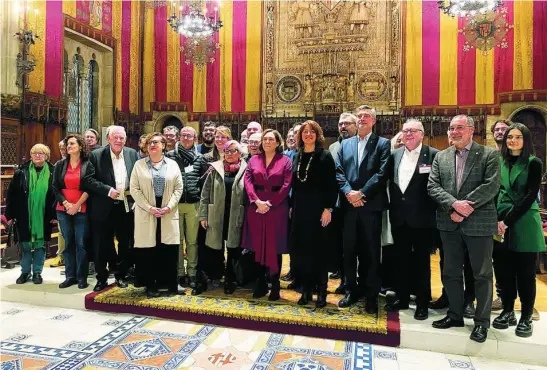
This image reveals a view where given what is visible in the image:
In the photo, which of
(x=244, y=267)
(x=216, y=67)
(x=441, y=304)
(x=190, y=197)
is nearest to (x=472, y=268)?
(x=441, y=304)

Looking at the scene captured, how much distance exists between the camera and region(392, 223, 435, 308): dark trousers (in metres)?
2.91

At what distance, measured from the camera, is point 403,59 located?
30.7ft

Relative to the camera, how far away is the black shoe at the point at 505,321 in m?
2.81

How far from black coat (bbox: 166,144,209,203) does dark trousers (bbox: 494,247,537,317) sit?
2564 mm

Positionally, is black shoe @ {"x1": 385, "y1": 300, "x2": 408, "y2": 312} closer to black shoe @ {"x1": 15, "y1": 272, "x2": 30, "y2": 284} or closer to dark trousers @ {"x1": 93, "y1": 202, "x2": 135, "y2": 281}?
dark trousers @ {"x1": 93, "y1": 202, "x2": 135, "y2": 281}

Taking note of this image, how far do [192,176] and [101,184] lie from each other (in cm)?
83

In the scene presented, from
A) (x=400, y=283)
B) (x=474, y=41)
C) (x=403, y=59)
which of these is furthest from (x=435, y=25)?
(x=400, y=283)

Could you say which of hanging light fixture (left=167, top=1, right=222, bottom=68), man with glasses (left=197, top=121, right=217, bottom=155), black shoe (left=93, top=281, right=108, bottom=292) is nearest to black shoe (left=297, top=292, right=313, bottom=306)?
man with glasses (left=197, top=121, right=217, bottom=155)

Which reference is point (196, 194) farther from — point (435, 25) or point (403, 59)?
point (435, 25)

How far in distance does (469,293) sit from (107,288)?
10.8 feet

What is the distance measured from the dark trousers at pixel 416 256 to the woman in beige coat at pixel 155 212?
1.90 m

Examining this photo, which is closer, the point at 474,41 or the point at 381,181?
the point at 381,181

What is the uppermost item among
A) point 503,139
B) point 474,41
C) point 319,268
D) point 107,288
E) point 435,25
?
point 435,25

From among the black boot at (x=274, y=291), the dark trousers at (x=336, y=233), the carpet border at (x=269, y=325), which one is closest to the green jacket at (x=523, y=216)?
the carpet border at (x=269, y=325)
